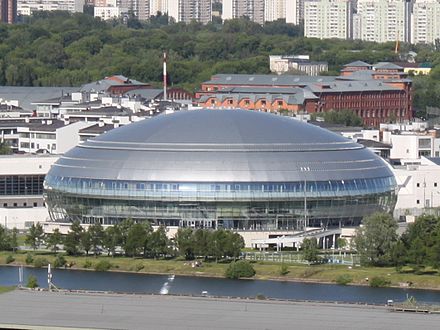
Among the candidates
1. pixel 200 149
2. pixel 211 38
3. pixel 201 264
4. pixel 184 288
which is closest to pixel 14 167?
pixel 200 149

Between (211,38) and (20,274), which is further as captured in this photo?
(211,38)

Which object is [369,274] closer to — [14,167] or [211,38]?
[14,167]

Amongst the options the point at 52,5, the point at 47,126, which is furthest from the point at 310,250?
the point at 52,5

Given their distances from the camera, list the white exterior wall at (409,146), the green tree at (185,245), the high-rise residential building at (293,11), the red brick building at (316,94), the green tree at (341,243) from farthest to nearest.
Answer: the high-rise residential building at (293,11)
the red brick building at (316,94)
the white exterior wall at (409,146)
the green tree at (341,243)
the green tree at (185,245)

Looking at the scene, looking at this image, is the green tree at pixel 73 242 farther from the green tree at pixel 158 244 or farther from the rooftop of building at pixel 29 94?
the rooftop of building at pixel 29 94

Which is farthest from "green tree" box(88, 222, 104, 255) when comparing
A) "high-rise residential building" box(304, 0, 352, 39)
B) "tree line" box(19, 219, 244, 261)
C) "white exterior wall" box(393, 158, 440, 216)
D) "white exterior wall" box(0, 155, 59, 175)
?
"high-rise residential building" box(304, 0, 352, 39)

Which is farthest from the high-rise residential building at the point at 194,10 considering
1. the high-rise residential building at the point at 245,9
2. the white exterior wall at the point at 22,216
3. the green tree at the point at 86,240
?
the green tree at the point at 86,240

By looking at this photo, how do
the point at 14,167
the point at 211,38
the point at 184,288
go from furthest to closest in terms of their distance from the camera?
the point at 211,38
the point at 14,167
the point at 184,288
